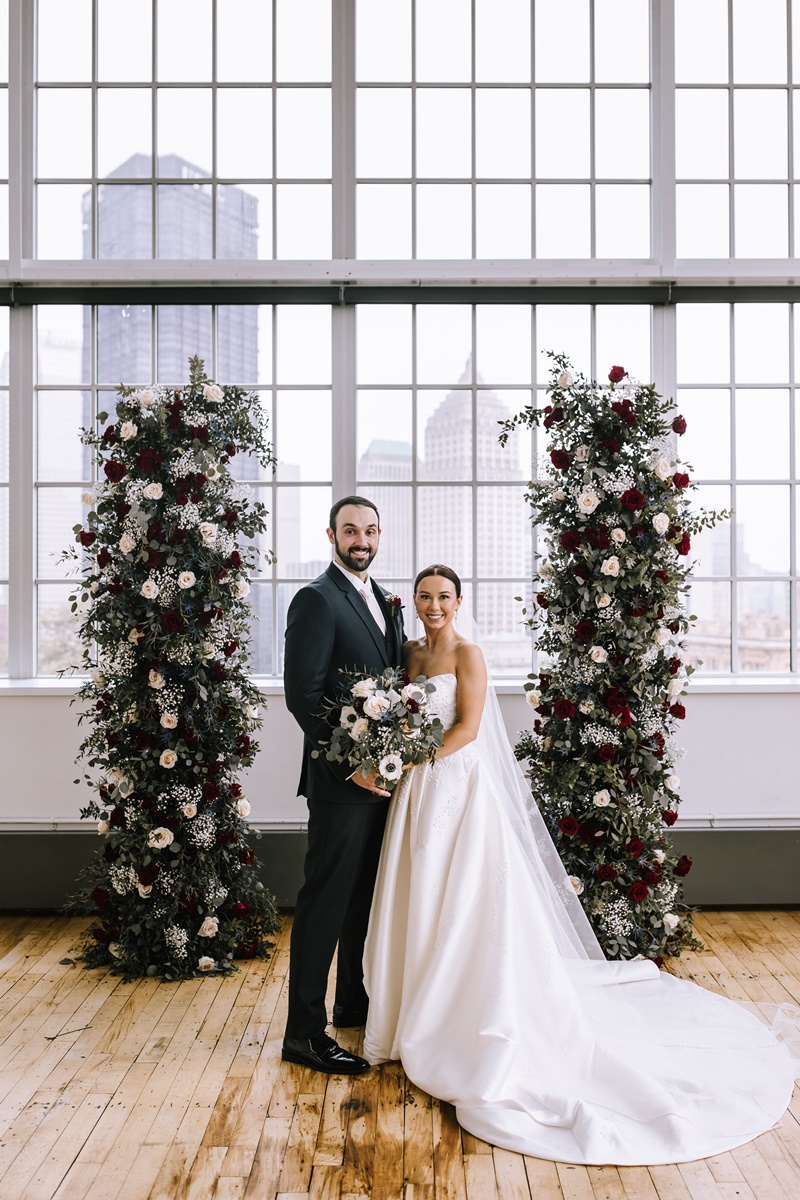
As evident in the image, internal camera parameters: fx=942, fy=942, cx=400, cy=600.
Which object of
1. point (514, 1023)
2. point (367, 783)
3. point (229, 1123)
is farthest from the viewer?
point (367, 783)

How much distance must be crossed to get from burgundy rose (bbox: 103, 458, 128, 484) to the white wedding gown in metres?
1.63

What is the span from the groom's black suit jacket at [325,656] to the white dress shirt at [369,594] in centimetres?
2

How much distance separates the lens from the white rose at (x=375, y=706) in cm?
286

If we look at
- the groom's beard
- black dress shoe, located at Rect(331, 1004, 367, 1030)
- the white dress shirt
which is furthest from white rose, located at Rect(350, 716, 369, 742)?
black dress shoe, located at Rect(331, 1004, 367, 1030)

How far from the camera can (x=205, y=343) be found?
4828mm

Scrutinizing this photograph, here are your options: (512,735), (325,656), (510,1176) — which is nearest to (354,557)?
(325,656)

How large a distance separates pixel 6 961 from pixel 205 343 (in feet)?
10.0

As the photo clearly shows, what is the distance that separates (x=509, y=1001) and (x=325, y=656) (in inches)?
47.4

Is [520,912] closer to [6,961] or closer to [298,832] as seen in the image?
[298,832]

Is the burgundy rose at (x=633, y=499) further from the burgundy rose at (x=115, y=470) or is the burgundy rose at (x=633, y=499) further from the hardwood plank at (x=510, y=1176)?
the hardwood plank at (x=510, y=1176)

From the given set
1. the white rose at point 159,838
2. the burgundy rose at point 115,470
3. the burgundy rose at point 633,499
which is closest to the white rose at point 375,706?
the white rose at point 159,838

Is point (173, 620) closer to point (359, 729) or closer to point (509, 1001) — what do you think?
point (359, 729)

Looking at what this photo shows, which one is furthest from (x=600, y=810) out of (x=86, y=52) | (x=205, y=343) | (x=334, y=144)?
(x=86, y=52)

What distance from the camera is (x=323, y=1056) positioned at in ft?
10.00
